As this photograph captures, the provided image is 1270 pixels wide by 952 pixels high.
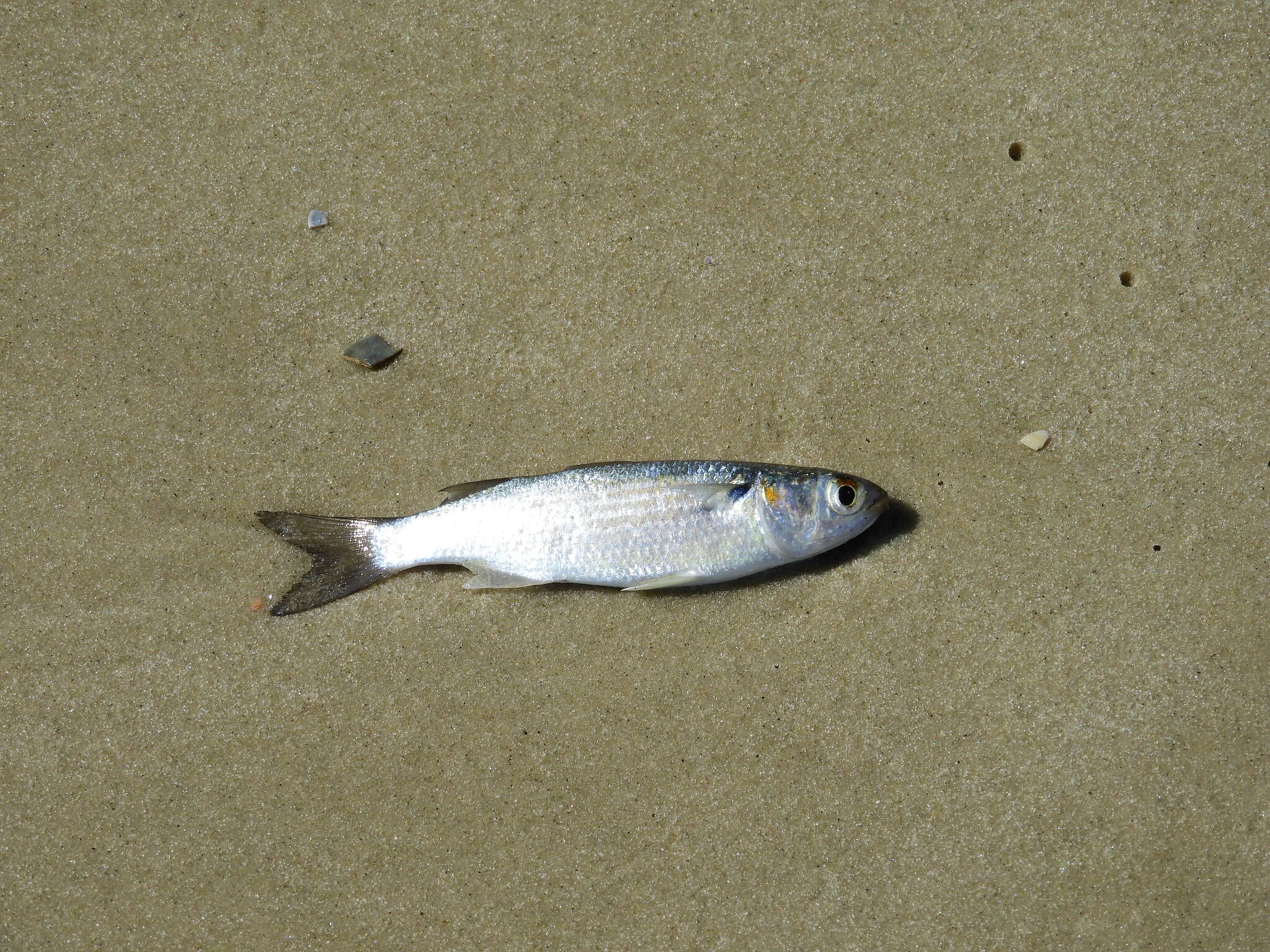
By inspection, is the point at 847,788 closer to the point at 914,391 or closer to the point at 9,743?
the point at 914,391

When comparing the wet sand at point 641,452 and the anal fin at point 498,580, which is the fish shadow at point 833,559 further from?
the anal fin at point 498,580

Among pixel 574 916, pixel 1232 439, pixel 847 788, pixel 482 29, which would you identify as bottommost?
pixel 574 916

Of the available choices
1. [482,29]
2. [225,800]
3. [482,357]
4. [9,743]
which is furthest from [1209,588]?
[9,743]

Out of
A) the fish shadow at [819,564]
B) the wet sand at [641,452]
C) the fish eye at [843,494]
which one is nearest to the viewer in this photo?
the fish eye at [843,494]

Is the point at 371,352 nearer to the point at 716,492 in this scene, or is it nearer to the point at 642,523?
the point at 642,523

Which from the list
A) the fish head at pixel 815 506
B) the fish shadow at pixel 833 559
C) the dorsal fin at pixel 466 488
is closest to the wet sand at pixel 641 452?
the fish shadow at pixel 833 559

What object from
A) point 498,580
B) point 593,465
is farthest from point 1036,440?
point 498,580
